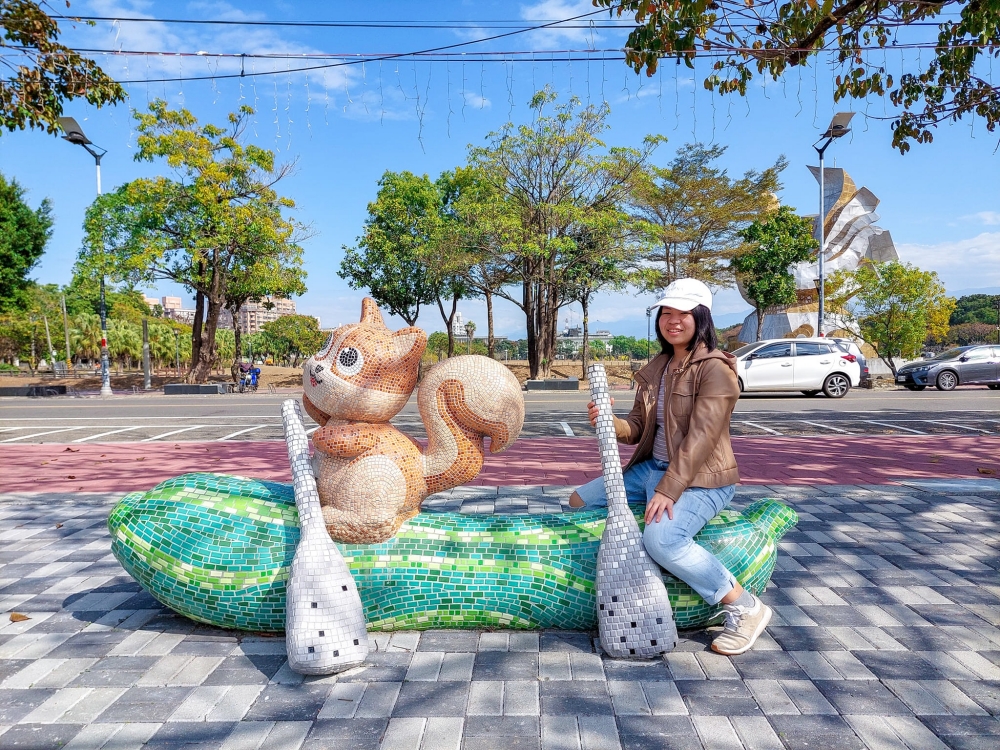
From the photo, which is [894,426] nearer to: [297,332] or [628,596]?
[628,596]

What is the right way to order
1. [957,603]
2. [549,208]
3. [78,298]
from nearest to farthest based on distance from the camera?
[957,603] < [549,208] < [78,298]

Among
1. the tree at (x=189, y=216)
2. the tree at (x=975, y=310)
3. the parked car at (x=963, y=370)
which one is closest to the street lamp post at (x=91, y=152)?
the tree at (x=189, y=216)

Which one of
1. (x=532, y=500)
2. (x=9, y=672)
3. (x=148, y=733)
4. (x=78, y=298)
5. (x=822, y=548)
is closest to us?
(x=148, y=733)

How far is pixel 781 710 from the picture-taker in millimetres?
2268

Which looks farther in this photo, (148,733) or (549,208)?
(549,208)

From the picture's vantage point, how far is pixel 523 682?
2.49 metres

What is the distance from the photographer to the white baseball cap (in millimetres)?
2660

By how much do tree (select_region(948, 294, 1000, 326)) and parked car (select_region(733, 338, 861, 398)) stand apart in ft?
198

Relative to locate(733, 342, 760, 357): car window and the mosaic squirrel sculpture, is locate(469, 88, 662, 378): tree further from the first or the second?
the mosaic squirrel sculpture

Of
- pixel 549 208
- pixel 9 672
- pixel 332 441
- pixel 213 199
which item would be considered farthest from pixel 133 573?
pixel 213 199

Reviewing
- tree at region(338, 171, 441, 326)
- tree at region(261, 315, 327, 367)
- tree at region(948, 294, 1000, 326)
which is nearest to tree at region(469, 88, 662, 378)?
tree at region(338, 171, 441, 326)

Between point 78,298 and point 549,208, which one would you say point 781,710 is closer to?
point 549,208

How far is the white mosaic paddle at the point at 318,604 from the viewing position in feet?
8.18

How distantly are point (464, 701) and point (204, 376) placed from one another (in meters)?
24.2
